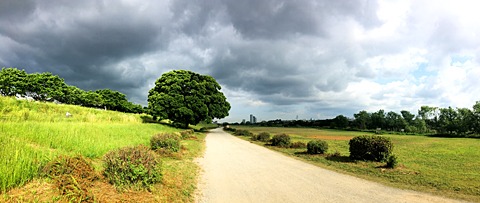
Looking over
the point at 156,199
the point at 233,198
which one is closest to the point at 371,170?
the point at 233,198

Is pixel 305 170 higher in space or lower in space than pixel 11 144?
lower

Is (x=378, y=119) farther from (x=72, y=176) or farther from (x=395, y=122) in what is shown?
(x=72, y=176)

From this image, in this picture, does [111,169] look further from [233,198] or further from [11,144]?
[233,198]

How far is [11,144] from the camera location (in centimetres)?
620

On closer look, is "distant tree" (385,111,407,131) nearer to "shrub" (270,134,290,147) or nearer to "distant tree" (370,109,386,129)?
"distant tree" (370,109,386,129)

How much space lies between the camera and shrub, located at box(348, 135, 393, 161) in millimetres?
13734

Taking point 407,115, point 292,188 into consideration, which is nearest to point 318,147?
point 292,188

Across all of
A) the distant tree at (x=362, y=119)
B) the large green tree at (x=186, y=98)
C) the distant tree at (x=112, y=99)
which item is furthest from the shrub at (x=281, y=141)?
the distant tree at (x=362, y=119)

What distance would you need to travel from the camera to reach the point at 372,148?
13.9 meters

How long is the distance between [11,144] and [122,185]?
3.20m

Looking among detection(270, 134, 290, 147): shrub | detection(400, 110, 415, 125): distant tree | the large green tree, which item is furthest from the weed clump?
detection(400, 110, 415, 125): distant tree

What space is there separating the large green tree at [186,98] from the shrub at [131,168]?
30.8 meters

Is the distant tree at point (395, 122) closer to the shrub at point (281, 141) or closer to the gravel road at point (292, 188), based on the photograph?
the shrub at point (281, 141)

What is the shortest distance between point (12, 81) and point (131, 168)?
6873 centimetres
